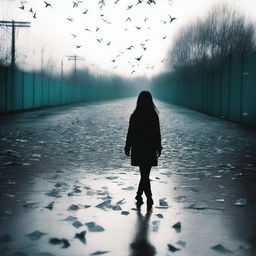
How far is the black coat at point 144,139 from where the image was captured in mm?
5965

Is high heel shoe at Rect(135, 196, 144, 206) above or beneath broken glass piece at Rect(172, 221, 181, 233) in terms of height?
above

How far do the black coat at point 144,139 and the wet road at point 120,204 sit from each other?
57cm

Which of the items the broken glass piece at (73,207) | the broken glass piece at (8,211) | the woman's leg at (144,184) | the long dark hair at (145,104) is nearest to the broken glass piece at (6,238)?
the broken glass piece at (8,211)

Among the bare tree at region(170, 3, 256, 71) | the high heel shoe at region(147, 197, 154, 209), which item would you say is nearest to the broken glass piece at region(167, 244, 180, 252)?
the high heel shoe at region(147, 197, 154, 209)

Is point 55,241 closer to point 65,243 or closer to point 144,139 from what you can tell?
point 65,243

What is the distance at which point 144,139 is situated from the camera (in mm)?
6008

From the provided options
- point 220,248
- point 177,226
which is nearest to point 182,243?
point 220,248

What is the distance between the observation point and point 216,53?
180 ft

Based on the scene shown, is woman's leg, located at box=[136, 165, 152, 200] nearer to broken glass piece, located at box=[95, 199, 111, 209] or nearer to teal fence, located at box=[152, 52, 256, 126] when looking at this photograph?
broken glass piece, located at box=[95, 199, 111, 209]

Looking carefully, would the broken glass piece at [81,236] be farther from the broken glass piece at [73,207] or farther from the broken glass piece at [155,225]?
the broken glass piece at [73,207]

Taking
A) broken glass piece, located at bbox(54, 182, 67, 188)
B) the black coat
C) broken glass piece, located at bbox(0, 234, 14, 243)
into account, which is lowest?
broken glass piece, located at bbox(0, 234, 14, 243)

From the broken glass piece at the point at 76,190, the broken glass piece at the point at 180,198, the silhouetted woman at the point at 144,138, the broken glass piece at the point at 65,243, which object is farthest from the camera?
the broken glass piece at the point at 76,190

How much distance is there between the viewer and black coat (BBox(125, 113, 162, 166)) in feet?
19.6

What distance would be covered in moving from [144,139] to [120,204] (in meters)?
0.89
